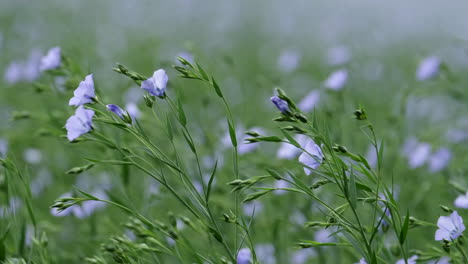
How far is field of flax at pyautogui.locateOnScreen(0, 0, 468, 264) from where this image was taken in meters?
1.71

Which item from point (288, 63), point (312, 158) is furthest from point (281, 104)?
point (288, 63)

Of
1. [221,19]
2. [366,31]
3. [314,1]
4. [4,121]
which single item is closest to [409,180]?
[4,121]

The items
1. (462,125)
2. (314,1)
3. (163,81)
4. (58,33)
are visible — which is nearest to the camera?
(163,81)

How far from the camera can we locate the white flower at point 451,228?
1694 millimetres

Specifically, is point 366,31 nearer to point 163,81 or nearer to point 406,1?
point 406,1

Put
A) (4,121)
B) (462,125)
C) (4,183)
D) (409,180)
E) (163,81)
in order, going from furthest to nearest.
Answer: (4,121) < (462,125) < (409,180) < (4,183) < (163,81)

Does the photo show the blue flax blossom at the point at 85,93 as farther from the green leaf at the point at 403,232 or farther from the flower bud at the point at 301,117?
the green leaf at the point at 403,232

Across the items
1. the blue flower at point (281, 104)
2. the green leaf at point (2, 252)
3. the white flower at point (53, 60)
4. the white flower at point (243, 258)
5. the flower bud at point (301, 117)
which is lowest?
the white flower at point (243, 258)

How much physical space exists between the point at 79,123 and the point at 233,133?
Result: 402mm

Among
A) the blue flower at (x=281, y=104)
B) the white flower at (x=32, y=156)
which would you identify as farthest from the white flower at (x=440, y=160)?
the white flower at (x=32, y=156)

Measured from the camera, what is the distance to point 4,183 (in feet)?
6.96

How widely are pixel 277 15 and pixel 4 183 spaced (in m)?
6.24

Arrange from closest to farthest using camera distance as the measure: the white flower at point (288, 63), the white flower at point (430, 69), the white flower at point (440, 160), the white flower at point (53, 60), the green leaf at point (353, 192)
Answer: the green leaf at point (353, 192) → the white flower at point (53, 60) → the white flower at point (440, 160) → the white flower at point (430, 69) → the white flower at point (288, 63)

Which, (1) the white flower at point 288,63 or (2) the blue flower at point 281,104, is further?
(1) the white flower at point 288,63
